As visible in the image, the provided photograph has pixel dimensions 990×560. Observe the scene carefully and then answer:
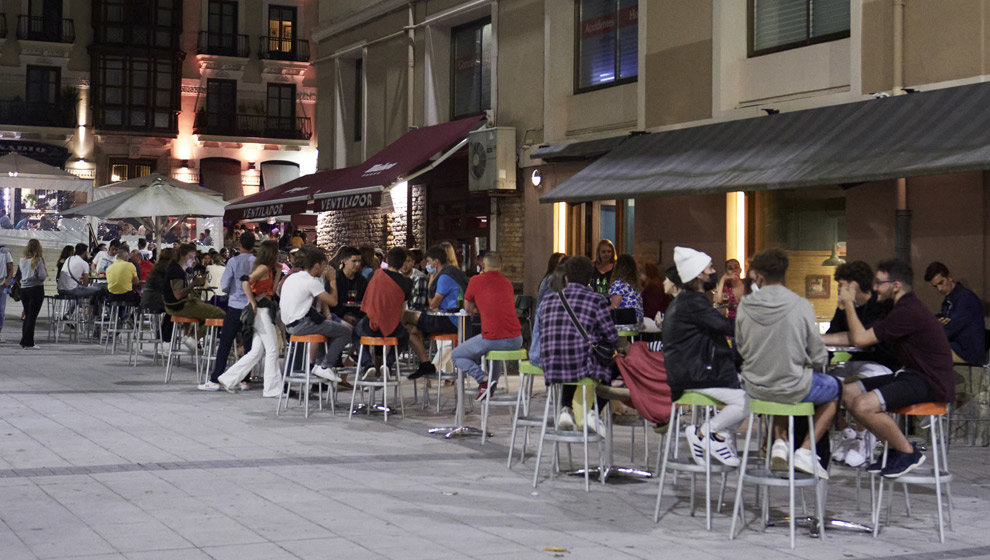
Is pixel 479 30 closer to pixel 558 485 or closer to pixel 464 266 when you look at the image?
pixel 464 266

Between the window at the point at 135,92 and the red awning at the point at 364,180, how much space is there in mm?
22193

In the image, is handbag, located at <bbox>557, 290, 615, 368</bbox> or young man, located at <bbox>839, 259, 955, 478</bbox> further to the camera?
handbag, located at <bbox>557, 290, 615, 368</bbox>

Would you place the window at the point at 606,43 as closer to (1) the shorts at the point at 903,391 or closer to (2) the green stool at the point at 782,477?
(1) the shorts at the point at 903,391

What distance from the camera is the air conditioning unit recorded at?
1881 cm

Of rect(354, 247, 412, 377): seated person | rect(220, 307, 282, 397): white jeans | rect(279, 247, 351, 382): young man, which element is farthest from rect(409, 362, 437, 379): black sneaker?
rect(220, 307, 282, 397): white jeans

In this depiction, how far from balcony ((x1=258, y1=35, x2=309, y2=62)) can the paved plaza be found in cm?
3644

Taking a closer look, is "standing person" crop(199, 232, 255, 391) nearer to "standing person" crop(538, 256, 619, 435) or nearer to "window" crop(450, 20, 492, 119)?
"standing person" crop(538, 256, 619, 435)

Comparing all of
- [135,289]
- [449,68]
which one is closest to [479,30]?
[449,68]

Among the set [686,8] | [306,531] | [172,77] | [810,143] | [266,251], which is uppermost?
[172,77]

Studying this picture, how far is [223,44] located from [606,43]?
32123 millimetres

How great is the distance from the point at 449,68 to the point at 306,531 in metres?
15.7

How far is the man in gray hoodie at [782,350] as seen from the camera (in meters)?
7.24

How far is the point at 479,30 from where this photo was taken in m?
21.1

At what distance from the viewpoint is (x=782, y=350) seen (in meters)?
7.25
